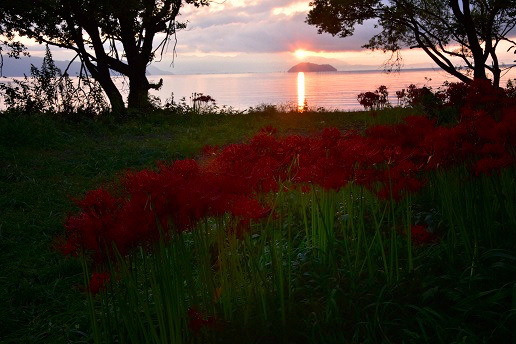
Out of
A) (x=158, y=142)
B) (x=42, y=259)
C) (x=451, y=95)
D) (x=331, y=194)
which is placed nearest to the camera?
(x=331, y=194)

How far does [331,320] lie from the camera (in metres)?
2.96

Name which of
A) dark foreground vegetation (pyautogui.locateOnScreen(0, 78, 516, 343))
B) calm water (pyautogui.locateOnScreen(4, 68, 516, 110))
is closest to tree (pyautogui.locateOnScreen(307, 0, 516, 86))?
calm water (pyautogui.locateOnScreen(4, 68, 516, 110))

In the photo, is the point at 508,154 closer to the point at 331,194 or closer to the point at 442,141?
the point at 442,141

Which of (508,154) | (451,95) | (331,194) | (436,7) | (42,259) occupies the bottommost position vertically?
(42,259)

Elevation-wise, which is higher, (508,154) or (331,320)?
(508,154)

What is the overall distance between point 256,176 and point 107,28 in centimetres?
1725

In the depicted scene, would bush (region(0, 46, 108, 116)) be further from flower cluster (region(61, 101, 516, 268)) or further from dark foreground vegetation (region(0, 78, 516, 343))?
flower cluster (region(61, 101, 516, 268))

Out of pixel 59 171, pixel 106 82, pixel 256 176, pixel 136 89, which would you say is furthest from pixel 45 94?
pixel 256 176

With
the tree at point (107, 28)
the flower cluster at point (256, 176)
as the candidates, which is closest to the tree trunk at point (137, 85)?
the tree at point (107, 28)

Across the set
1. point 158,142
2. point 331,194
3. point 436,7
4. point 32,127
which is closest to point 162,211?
point 331,194

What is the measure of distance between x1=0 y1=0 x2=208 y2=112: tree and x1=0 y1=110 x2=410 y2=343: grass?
2732 mm

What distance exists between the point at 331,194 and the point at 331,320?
0.99 meters

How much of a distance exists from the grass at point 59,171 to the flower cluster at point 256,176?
52cm

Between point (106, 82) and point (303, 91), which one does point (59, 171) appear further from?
point (303, 91)
